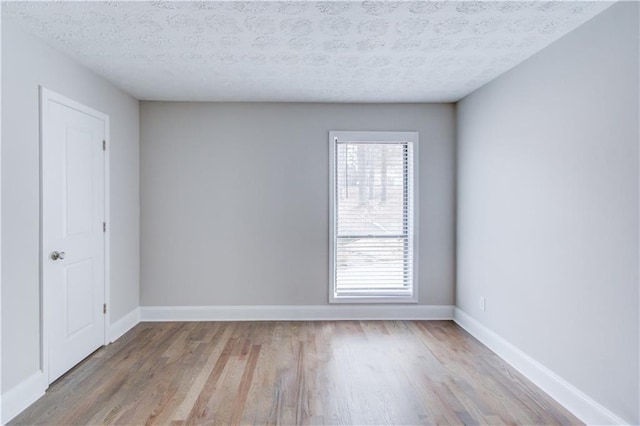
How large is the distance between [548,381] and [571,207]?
1276 millimetres

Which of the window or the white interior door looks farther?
the window

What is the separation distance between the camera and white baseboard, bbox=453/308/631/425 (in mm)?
2207

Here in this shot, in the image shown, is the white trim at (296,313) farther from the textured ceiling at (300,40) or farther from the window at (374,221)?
the textured ceiling at (300,40)

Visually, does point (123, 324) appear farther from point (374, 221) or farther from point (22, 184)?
point (374, 221)

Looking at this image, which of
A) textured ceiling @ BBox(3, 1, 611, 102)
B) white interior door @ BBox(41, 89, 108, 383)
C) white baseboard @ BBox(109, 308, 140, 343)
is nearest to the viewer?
textured ceiling @ BBox(3, 1, 611, 102)

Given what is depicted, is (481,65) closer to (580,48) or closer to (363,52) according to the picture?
(580,48)

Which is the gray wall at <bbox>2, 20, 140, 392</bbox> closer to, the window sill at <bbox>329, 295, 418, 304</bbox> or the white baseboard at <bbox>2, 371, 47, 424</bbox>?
the white baseboard at <bbox>2, 371, 47, 424</bbox>

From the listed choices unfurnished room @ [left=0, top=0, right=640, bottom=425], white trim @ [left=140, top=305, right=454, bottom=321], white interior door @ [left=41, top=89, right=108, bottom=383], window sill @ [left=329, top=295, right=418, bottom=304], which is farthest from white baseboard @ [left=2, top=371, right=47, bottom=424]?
window sill @ [left=329, top=295, right=418, bottom=304]

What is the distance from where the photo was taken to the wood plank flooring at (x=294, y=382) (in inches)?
91.8

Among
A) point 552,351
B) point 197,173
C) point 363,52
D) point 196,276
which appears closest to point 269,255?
point 196,276

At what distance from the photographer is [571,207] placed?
8.01 feet

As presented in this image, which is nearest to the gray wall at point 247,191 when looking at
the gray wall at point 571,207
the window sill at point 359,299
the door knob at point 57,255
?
the window sill at point 359,299

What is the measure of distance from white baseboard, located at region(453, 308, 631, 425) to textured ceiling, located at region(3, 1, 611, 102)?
2385 mm

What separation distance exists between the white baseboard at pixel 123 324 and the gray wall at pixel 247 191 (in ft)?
0.75
